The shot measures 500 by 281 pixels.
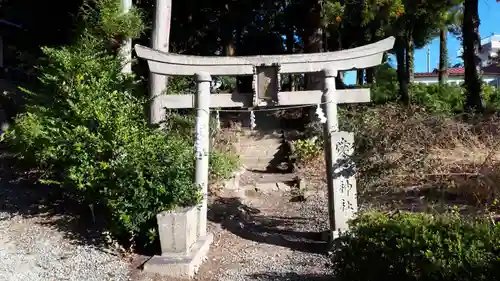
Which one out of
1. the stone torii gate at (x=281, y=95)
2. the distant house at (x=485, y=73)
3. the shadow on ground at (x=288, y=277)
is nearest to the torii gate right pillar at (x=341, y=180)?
the stone torii gate at (x=281, y=95)

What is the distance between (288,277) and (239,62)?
315 centimetres

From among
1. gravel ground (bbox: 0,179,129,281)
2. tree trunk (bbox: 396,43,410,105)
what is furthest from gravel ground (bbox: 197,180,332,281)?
tree trunk (bbox: 396,43,410,105)

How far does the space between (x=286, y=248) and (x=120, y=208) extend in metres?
2.58

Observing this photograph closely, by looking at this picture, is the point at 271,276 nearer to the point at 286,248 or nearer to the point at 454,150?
the point at 286,248

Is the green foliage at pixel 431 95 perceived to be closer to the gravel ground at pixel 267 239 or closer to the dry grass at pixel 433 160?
the gravel ground at pixel 267 239

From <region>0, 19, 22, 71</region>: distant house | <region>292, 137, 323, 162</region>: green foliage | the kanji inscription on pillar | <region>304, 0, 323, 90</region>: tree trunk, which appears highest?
<region>0, 19, 22, 71</region>: distant house

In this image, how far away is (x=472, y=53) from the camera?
12602 mm

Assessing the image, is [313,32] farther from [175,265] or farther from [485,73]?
[485,73]

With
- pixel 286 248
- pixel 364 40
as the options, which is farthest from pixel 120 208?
pixel 364 40

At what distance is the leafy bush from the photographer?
6027 millimetres

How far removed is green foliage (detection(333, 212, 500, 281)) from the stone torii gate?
2.27m

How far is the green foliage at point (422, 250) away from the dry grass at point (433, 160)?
1.65 m

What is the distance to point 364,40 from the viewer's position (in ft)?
71.8

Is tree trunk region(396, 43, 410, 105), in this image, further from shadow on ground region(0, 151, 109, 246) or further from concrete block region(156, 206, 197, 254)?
concrete block region(156, 206, 197, 254)
